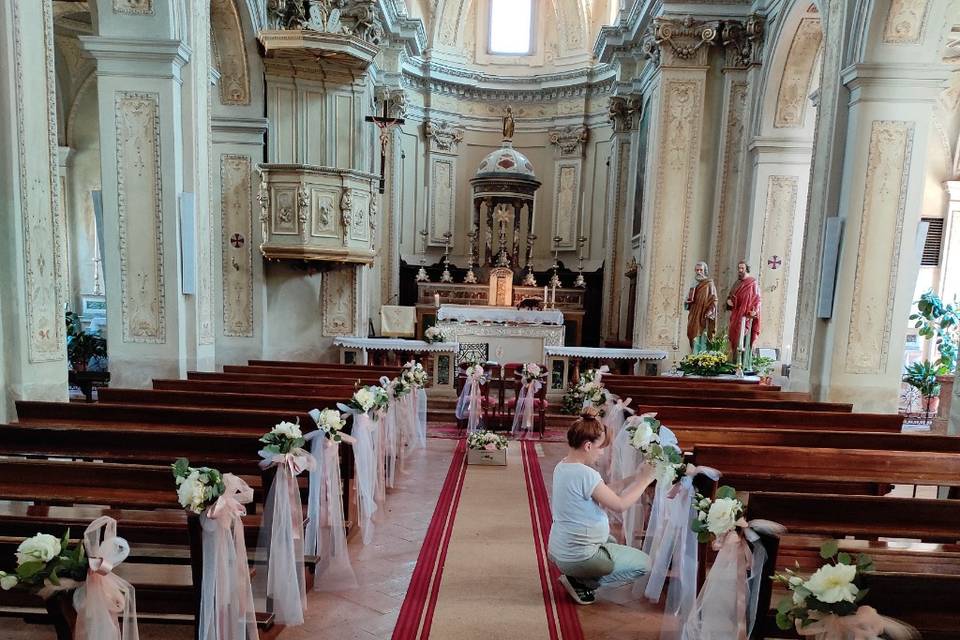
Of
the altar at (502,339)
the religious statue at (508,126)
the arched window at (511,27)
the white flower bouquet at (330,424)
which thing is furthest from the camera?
the arched window at (511,27)

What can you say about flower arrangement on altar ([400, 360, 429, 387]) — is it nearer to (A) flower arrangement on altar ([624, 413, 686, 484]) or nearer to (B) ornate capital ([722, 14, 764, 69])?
(A) flower arrangement on altar ([624, 413, 686, 484])

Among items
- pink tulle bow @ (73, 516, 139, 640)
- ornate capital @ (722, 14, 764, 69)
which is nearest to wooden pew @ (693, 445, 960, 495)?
pink tulle bow @ (73, 516, 139, 640)

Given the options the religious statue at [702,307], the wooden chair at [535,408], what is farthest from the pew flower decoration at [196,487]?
the religious statue at [702,307]

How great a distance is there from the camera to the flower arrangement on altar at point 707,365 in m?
7.72

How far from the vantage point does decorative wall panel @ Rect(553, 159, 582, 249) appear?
50.6ft

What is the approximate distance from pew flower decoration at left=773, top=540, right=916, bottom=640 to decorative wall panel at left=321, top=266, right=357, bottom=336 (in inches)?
344

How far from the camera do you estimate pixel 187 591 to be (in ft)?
8.59

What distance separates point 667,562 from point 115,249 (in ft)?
19.0

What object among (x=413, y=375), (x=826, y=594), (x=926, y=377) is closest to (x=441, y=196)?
(x=413, y=375)

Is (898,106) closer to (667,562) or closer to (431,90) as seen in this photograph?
(667,562)

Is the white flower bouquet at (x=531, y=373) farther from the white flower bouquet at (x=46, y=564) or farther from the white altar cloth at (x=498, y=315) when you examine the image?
the white flower bouquet at (x=46, y=564)

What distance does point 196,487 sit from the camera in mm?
2221

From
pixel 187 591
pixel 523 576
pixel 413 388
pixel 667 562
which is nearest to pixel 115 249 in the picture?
pixel 413 388

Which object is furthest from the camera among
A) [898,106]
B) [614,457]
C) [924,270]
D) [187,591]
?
[924,270]
